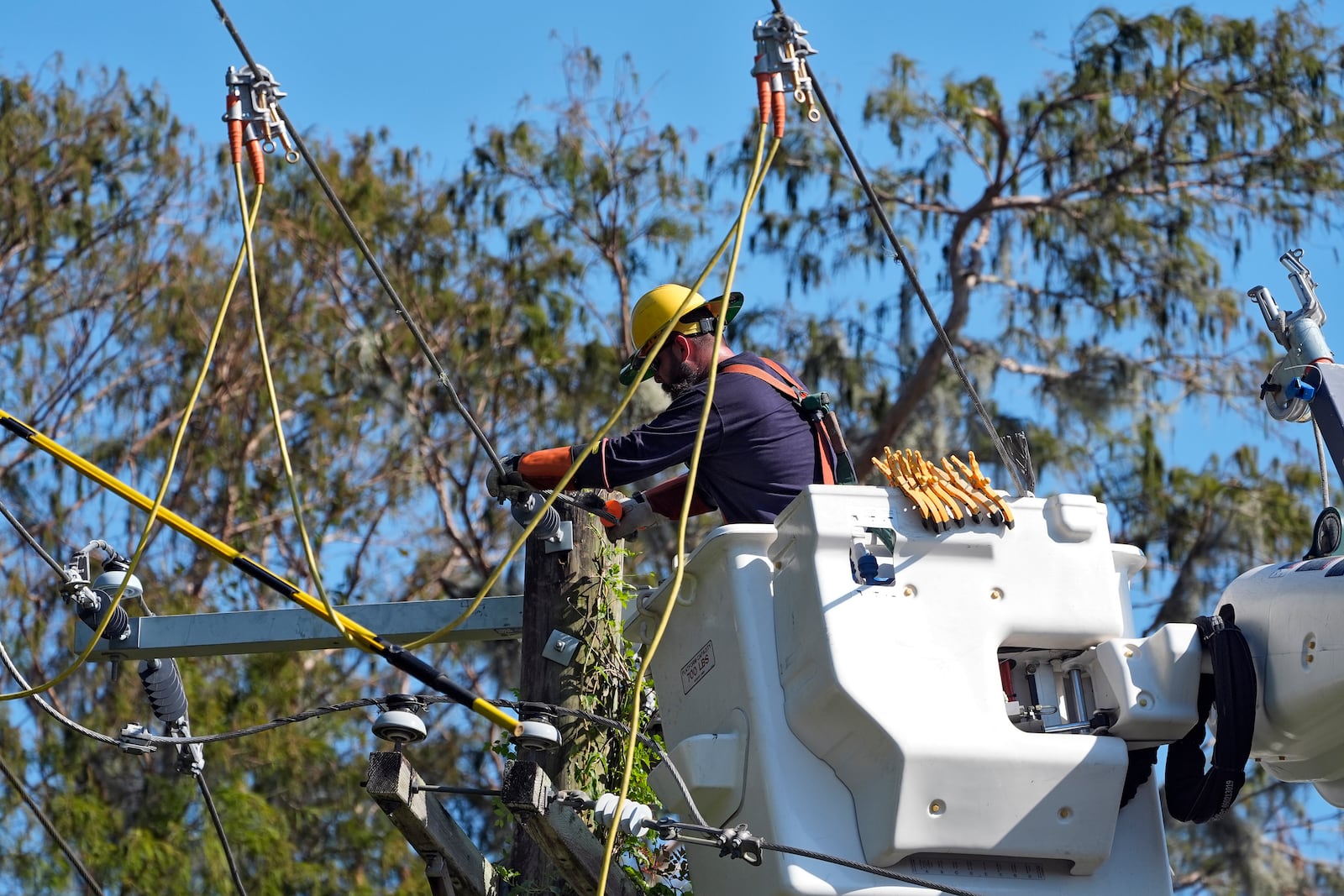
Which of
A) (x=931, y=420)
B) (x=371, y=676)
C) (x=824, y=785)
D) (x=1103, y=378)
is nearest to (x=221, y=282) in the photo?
(x=371, y=676)

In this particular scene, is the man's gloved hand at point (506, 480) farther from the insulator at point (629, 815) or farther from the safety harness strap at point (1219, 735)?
the safety harness strap at point (1219, 735)

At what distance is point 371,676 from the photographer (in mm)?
14945

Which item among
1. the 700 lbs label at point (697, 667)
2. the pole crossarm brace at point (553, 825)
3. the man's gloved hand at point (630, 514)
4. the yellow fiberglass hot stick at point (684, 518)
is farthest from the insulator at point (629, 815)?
the man's gloved hand at point (630, 514)

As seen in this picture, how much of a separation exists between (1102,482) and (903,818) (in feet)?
35.3

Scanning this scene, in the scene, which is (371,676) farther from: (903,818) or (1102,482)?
(903,818)

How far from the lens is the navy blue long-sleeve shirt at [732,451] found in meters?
4.91

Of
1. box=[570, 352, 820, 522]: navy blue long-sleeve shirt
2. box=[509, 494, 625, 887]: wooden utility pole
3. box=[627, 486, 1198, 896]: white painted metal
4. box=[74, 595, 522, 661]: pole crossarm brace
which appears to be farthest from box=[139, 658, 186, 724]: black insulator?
box=[627, 486, 1198, 896]: white painted metal

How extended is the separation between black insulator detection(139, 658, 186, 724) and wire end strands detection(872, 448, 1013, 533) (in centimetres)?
229

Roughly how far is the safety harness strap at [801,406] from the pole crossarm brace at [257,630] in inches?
41.0

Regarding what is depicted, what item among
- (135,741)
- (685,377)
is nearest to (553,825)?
(135,741)

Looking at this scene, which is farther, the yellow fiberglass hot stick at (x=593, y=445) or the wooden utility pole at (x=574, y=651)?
the wooden utility pole at (x=574, y=651)

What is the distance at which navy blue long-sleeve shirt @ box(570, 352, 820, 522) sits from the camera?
4.91m

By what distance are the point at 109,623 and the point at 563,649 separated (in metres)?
1.33

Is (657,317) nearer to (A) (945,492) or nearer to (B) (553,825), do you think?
(A) (945,492)
